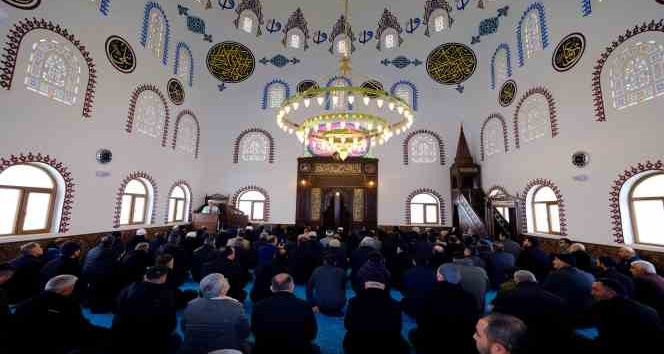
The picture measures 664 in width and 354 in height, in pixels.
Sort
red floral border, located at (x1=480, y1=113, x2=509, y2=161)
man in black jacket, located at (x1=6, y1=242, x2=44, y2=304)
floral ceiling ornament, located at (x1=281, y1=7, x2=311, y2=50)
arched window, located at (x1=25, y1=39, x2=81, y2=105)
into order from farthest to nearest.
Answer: floral ceiling ornament, located at (x1=281, y1=7, x2=311, y2=50) → red floral border, located at (x1=480, y1=113, x2=509, y2=161) → arched window, located at (x1=25, y1=39, x2=81, y2=105) → man in black jacket, located at (x1=6, y1=242, x2=44, y2=304)

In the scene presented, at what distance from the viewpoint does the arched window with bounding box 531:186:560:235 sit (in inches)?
280

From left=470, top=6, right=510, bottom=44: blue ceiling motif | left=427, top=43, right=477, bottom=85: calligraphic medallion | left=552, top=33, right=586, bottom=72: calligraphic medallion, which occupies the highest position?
left=470, top=6, right=510, bottom=44: blue ceiling motif

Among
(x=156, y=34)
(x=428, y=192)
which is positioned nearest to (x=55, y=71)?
(x=156, y=34)

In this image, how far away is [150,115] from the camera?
8312 millimetres

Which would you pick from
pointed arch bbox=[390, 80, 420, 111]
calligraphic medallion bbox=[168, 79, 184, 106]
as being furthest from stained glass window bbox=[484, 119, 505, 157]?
calligraphic medallion bbox=[168, 79, 184, 106]

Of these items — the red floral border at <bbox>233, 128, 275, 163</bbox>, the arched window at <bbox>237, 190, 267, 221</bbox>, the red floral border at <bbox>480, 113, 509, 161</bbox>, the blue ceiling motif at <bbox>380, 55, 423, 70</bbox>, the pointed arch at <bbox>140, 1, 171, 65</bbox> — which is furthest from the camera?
the blue ceiling motif at <bbox>380, 55, 423, 70</bbox>

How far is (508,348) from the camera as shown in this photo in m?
1.14

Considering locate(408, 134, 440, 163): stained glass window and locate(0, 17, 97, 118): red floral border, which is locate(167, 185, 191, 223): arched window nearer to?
locate(0, 17, 97, 118): red floral border

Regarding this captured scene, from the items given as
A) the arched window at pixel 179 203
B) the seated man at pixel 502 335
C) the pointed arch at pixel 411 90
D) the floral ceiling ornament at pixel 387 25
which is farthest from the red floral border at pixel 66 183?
the floral ceiling ornament at pixel 387 25

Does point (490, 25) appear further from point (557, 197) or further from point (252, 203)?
point (252, 203)

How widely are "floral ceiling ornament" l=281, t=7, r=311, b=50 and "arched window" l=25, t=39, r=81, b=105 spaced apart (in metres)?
7.55

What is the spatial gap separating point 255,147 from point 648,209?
1148cm

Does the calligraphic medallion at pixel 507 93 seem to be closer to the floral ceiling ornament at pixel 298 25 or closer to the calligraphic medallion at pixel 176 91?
the floral ceiling ornament at pixel 298 25

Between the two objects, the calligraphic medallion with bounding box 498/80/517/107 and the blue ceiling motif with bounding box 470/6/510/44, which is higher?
the blue ceiling motif with bounding box 470/6/510/44
